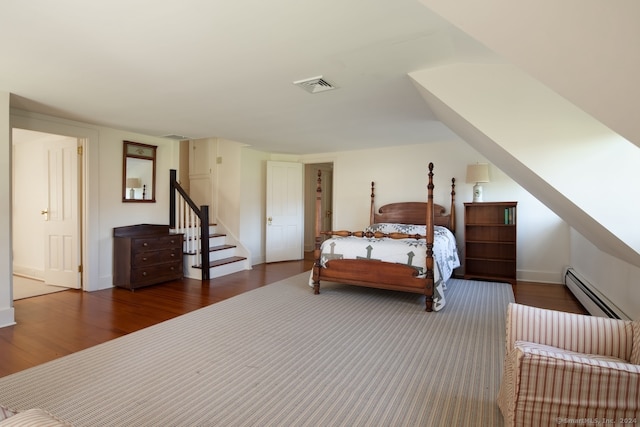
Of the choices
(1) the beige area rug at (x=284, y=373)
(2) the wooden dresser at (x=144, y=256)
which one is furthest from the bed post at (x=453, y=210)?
(2) the wooden dresser at (x=144, y=256)

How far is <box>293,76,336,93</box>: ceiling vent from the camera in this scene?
2764 mm

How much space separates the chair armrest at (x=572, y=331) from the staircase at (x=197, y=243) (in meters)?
4.35

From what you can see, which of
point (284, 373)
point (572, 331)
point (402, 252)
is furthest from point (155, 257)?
point (572, 331)

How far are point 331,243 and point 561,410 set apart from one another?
3.05 m

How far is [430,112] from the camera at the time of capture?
3.73m

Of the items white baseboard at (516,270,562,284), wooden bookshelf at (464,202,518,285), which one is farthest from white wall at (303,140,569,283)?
wooden bookshelf at (464,202,518,285)

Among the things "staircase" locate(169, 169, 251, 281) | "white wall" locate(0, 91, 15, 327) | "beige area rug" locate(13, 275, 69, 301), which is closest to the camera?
"white wall" locate(0, 91, 15, 327)

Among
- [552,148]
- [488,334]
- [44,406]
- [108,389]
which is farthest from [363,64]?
[44,406]

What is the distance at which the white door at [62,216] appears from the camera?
4398 millimetres

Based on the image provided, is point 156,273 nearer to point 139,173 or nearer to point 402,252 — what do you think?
point 139,173

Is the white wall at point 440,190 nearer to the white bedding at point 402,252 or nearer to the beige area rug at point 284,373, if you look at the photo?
the white bedding at point 402,252

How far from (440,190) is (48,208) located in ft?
20.6

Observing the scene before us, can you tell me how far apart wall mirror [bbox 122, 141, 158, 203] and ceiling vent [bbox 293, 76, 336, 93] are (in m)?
3.31

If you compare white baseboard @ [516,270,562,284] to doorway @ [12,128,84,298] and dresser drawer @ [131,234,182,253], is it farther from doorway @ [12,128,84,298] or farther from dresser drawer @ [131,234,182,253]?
doorway @ [12,128,84,298]
